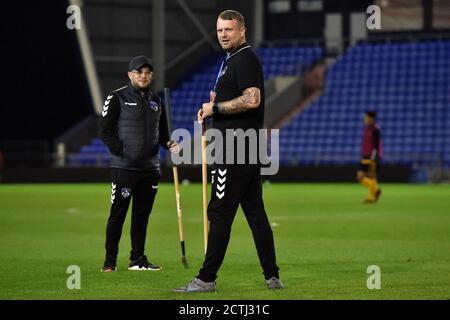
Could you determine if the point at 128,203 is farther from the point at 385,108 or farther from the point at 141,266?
the point at 385,108

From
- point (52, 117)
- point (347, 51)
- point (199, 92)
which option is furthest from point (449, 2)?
point (52, 117)

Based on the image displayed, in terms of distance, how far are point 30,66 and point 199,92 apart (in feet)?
28.9

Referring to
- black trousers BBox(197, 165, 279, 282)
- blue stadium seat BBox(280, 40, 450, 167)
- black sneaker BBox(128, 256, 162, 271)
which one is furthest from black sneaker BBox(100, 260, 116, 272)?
blue stadium seat BBox(280, 40, 450, 167)

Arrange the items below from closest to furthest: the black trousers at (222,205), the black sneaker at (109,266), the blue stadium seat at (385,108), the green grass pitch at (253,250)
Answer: the black trousers at (222,205) → the green grass pitch at (253,250) → the black sneaker at (109,266) → the blue stadium seat at (385,108)

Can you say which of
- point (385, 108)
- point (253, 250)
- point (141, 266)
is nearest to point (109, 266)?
point (141, 266)

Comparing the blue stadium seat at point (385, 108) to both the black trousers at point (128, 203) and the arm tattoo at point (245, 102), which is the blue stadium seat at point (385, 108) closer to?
the black trousers at point (128, 203)

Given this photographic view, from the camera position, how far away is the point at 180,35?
48906 millimetres

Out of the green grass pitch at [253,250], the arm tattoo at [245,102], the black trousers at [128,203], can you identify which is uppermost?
the arm tattoo at [245,102]

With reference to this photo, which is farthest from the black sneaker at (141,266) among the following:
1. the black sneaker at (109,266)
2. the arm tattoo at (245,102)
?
the arm tattoo at (245,102)

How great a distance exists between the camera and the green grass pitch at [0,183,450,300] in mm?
11126

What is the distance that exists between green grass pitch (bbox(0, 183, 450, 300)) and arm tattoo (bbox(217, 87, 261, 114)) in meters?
1.73

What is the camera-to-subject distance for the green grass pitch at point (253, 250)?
36.5 ft

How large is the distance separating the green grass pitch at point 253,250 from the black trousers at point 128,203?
34 cm

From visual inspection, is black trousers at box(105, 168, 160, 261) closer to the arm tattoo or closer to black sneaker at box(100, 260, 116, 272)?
black sneaker at box(100, 260, 116, 272)
